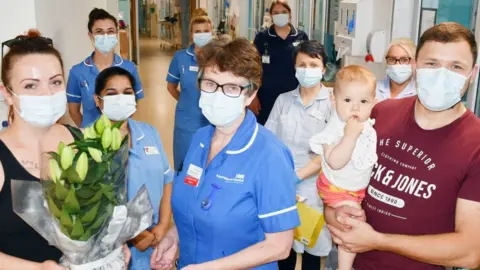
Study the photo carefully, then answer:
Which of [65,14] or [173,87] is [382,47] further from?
[65,14]

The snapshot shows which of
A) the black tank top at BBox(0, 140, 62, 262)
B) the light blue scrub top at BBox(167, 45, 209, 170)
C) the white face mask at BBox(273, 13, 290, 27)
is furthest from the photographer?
the white face mask at BBox(273, 13, 290, 27)

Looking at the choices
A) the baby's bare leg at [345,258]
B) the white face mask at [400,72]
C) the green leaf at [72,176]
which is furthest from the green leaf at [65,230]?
the white face mask at [400,72]

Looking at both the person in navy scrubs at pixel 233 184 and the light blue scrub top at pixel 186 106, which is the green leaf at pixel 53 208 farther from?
the light blue scrub top at pixel 186 106

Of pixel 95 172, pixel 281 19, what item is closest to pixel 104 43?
pixel 281 19

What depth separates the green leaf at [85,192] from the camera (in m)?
1.29

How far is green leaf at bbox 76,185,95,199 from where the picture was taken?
4.23ft

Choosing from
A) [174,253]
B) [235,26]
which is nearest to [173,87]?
[174,253]

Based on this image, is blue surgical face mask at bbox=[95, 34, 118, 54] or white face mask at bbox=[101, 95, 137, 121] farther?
blue surgical face mask at bbox=[95, 34, 118, 54]

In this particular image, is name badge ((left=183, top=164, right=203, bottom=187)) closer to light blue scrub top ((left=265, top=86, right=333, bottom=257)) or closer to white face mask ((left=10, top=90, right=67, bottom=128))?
white face mask ((left=10, top=90, right=67, bottom=128))

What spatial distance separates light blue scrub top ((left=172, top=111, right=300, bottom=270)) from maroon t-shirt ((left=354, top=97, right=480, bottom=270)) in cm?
30

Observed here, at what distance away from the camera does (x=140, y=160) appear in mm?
2203

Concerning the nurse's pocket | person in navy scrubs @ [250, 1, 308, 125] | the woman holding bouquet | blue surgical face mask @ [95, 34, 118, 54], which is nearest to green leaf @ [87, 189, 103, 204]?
the woman holding bouquet

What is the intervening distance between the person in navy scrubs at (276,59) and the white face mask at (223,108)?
7.65ft

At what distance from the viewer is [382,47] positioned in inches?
155
